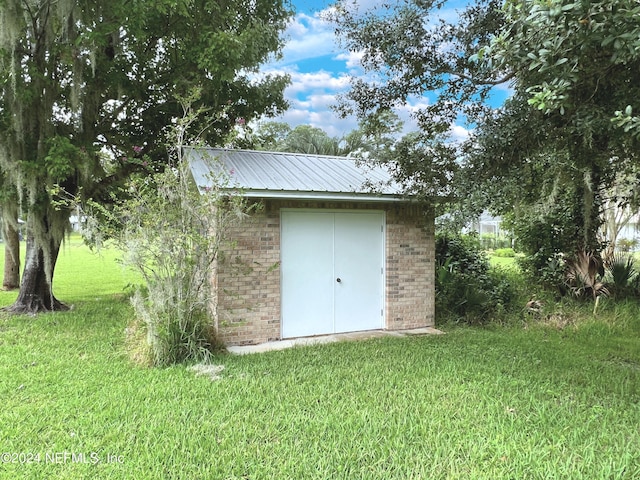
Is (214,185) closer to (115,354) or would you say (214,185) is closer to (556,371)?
(115,354)

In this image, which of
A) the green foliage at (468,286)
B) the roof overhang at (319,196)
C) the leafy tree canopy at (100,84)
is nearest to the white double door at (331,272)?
the roof overhang at (319,196)

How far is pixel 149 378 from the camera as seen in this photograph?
4707 millimetres

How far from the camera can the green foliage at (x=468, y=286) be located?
8211 mm

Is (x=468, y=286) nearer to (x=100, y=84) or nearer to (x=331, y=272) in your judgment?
(x=331, y=272)

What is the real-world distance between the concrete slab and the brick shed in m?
0.11

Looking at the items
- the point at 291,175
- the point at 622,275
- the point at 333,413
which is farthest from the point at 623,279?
the point at 333,413

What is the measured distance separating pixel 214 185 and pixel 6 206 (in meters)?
4.93

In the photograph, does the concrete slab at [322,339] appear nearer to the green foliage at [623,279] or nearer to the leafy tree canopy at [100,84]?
the leafy tree canopy at [100,84]

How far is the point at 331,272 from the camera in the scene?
7.01 meters

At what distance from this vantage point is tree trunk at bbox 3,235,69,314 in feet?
27.8

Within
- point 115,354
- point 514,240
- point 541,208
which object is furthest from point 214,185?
point 514,240

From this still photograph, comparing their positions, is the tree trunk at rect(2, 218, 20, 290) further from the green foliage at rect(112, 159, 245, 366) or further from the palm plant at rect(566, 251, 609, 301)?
the palm plant at rect(566, 251, 609, 301)

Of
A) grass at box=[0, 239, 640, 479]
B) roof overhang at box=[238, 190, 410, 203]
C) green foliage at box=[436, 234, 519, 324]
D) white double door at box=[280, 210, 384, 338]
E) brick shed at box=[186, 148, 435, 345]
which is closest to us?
grass at box=[0, 239, 640, 479]

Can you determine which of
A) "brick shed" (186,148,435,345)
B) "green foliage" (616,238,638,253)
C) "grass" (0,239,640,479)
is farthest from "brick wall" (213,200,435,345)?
"green foliage" (616,238,638,253)
